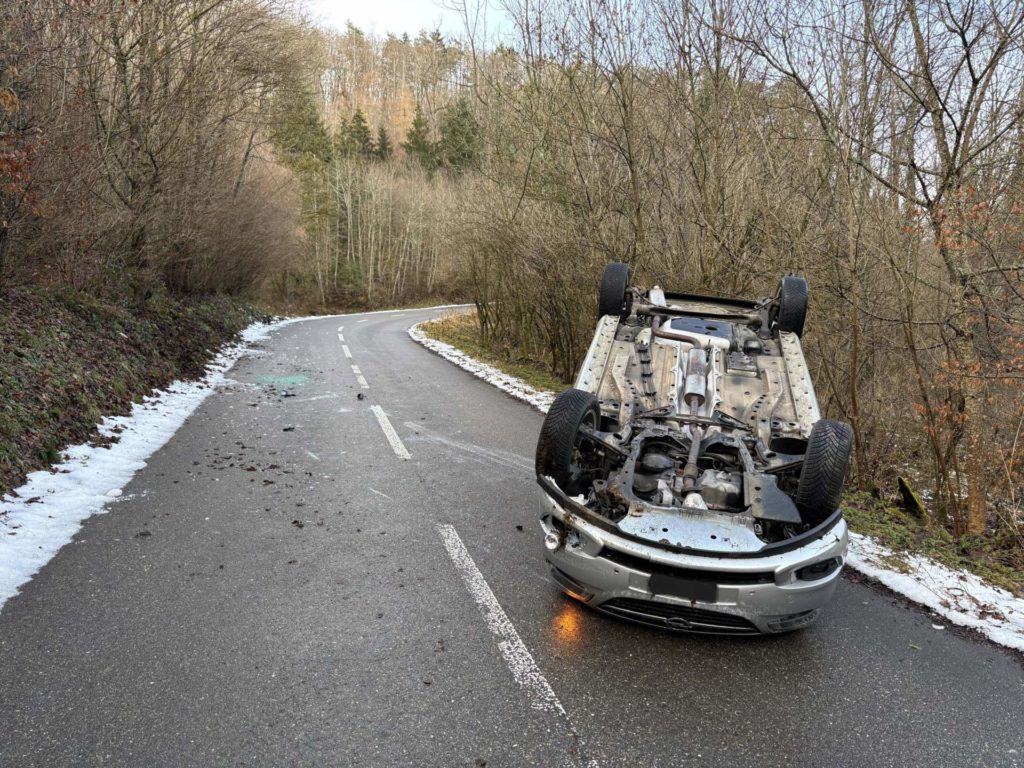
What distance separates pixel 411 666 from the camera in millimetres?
3246

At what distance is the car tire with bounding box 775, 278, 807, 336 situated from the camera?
17.9 ft

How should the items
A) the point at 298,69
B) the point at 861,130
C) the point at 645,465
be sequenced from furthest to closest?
1. the point at 298,69
2. the point at 861,130
3. the point at 645,465

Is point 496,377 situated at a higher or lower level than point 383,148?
lower

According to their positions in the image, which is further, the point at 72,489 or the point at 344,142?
the point at 344,142

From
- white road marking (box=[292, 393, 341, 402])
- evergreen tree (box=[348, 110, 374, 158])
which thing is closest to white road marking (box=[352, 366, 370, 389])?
white road marking (box=[292, 393, 341, 402])

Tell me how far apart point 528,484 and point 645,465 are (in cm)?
233

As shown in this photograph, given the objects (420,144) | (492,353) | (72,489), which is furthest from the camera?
(420,144)

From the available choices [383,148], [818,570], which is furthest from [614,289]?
[383,148]

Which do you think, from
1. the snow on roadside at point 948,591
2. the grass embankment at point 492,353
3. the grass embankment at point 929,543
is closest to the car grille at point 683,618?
the snow on roadside at point 948,591

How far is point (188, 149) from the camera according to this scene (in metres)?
12.5

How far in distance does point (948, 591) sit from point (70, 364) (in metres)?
10.0

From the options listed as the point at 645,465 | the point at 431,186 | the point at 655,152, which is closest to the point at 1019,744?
the point at 645,465

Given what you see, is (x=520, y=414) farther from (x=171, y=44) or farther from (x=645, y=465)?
(x=171, y=44)

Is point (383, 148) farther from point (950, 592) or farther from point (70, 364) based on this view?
point (950, 592)
